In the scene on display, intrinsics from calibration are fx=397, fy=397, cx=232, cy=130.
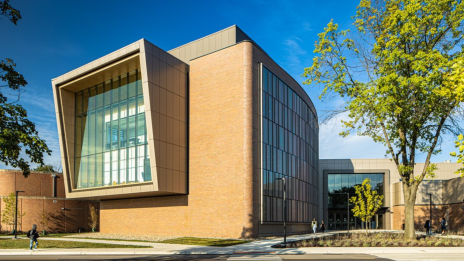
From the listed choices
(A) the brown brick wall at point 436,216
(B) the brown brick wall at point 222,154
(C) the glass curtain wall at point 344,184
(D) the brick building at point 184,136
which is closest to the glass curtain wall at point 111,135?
(D) the brick building at point 184,136

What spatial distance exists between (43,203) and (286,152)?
30.3 metres

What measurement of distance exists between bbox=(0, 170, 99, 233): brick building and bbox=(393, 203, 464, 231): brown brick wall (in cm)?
4397

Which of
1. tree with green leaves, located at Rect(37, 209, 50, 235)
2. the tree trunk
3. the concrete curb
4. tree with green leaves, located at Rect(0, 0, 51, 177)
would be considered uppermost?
tree with green leaves, located at Rect(0, 0, 51, 177)

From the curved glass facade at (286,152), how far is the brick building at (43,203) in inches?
1067

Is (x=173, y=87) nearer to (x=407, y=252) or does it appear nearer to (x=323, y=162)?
(x=407, y=252)

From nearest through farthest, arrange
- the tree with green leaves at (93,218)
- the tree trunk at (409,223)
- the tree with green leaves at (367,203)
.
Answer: the tree trunk at (409,223)
the tree with green leaves at (367,203)
the tree with green leaves at (93,218)

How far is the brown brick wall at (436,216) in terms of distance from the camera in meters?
45.6

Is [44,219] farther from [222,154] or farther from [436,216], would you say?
[436,216]

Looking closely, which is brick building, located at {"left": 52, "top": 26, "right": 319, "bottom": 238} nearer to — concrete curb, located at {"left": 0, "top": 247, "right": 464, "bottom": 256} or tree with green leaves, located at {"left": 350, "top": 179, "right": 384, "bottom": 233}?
concrete curb, located at {"left": 0, "top": 247, "right": 464, "bottom": 256}

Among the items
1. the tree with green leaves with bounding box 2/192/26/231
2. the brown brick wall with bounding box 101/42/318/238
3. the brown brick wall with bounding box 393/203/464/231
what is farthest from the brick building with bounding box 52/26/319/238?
the brown brick wall with bounding box 393/203/464/231

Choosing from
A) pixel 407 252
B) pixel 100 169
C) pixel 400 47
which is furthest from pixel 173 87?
pixel 407 252

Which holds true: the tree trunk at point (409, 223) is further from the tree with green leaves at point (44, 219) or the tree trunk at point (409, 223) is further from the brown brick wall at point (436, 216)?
the tree with green leaves at point (44, 219)

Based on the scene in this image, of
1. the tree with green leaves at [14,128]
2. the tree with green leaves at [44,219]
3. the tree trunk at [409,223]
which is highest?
the tree with green leaves at [14,128]

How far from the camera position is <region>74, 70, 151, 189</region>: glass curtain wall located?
117 feet
